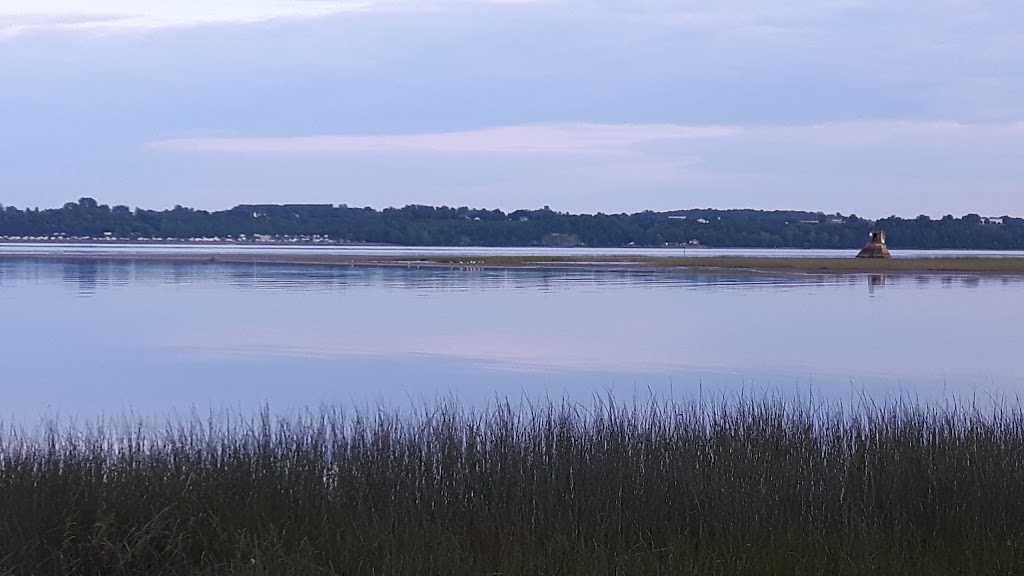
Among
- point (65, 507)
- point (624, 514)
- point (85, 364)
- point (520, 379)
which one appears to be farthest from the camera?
point (85, 364)

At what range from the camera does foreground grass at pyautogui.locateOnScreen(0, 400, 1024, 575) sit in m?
6.71

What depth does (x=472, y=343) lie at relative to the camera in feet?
74.4

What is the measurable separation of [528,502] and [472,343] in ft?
48.1

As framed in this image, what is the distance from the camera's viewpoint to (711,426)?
403 inches

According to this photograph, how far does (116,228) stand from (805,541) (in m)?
165

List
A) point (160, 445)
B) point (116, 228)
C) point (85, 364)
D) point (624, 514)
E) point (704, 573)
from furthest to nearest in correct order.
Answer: point (116, 228) → point (85, 364) → point (160, 445) → point (624, 514) → point (704, 573)

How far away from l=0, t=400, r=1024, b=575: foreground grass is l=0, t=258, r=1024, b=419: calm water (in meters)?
4.93

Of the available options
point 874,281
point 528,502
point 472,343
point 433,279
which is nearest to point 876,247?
point 874,281

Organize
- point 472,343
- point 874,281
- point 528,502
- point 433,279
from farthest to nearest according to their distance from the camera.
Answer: point 874,281
point 433,279
point 472,343
point 528,502

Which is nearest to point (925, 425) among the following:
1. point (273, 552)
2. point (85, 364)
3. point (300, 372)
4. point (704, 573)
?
point (704, 573)

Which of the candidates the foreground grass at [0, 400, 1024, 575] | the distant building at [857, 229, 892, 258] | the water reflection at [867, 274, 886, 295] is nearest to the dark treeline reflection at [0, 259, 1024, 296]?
the water reflection at [867, 274, 886, 295]

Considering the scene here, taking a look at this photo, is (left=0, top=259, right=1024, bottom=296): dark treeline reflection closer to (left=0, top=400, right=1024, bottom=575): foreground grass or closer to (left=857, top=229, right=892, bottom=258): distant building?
(left=857, top=229, right=892, bottom=258): distant building

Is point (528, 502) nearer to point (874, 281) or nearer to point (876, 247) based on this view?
point (874, 281)

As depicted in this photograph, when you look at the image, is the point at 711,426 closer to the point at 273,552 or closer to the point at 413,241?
the point at 273,552
